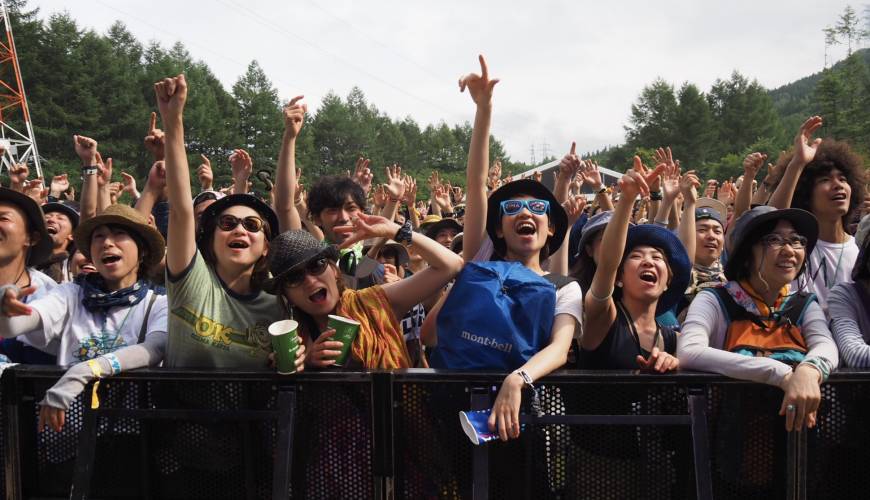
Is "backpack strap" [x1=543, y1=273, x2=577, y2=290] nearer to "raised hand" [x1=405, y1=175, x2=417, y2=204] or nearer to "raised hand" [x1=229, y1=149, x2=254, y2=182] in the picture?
"raised hand" [x1=229, y1=149, x2=254, y2=182]

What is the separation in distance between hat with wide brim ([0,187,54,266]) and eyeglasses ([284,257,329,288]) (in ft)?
5.68

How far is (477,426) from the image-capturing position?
2.28m

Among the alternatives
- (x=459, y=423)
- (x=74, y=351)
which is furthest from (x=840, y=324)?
(x=74, y=351)

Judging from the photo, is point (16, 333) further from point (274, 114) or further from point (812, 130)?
point (274, 114)

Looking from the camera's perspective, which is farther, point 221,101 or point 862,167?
point 221,101

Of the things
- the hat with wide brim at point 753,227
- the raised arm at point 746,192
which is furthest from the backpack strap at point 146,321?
the raised arm at point 746,192

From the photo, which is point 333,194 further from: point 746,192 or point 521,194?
point 746,192

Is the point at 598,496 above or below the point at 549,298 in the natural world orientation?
below

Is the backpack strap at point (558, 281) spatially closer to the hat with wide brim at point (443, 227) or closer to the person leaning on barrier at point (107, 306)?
the person leaning on barrier at point (107, 306)

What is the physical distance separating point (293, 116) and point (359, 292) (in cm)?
183

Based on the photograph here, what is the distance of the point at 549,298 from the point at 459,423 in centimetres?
67

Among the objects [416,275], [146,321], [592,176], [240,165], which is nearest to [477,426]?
[416,275]

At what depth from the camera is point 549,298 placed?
2750 millimetres

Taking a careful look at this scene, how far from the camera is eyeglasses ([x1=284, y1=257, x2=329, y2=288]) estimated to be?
293 centimetres
